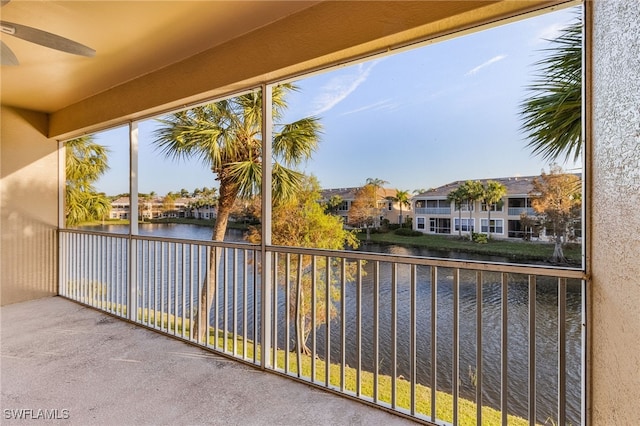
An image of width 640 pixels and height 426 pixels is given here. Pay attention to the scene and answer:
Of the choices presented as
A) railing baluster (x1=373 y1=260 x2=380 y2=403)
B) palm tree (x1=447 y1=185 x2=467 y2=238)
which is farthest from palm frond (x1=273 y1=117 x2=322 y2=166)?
palm tree (x1=447 y1=185 x2=467 y2=238)

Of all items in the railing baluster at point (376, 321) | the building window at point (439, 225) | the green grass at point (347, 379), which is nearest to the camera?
the building window at point (439, 225)

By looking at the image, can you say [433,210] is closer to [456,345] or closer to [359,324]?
[456,345]

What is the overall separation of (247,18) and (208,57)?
2.00 ft

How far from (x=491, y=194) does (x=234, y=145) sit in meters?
2.75

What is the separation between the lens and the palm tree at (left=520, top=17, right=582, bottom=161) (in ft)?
5.17

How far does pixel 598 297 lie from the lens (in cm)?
136

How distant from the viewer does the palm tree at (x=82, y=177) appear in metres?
4.34

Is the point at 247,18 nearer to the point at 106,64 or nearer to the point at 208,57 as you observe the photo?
the point at 208,57

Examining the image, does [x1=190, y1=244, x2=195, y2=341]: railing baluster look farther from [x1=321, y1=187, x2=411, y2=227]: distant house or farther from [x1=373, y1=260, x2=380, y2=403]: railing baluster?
[x1=373, y1=260, x2=380, y2=403]: railing baluster

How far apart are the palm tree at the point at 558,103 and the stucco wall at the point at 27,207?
215 inches

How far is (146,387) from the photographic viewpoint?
2156mm

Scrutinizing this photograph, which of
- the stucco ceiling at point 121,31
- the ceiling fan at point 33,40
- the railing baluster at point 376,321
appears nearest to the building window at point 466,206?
the railing baluster at point 376,321

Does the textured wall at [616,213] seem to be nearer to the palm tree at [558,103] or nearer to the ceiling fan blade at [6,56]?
the palm tree at [558,103]

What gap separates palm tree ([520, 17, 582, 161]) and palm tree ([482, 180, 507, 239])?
0.77 feet
